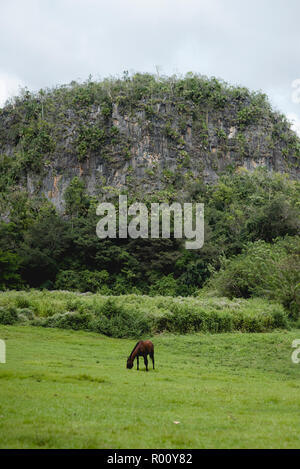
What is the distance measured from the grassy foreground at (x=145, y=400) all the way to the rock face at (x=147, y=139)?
48.7 m

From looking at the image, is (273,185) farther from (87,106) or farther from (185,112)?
(87,106)

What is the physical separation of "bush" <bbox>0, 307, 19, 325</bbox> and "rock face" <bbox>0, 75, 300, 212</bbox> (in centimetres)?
4129

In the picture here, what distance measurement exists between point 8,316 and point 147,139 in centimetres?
4993

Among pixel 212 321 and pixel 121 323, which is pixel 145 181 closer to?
pixel 212 321

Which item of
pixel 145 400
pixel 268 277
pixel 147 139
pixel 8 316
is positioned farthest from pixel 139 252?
pixel 145 400

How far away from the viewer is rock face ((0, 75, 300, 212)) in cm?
6800

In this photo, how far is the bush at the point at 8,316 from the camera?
76.7ft

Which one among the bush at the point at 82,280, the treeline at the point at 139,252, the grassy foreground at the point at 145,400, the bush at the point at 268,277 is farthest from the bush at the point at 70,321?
the bush at the point at 82,280

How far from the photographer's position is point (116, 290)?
46.9 metres

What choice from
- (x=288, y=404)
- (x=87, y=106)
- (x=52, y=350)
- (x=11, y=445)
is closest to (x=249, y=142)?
(x=87, y=106)

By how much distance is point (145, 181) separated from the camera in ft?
215

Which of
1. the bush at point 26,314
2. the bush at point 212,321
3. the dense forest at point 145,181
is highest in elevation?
the dense forest at point 145,181

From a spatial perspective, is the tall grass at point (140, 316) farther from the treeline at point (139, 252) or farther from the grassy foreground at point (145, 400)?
the treeline at point (139, 252)

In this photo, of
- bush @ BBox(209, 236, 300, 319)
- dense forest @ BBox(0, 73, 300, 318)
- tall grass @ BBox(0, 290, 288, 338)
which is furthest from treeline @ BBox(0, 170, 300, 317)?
tall grass @ BBox(0, 290, 288, 338)
